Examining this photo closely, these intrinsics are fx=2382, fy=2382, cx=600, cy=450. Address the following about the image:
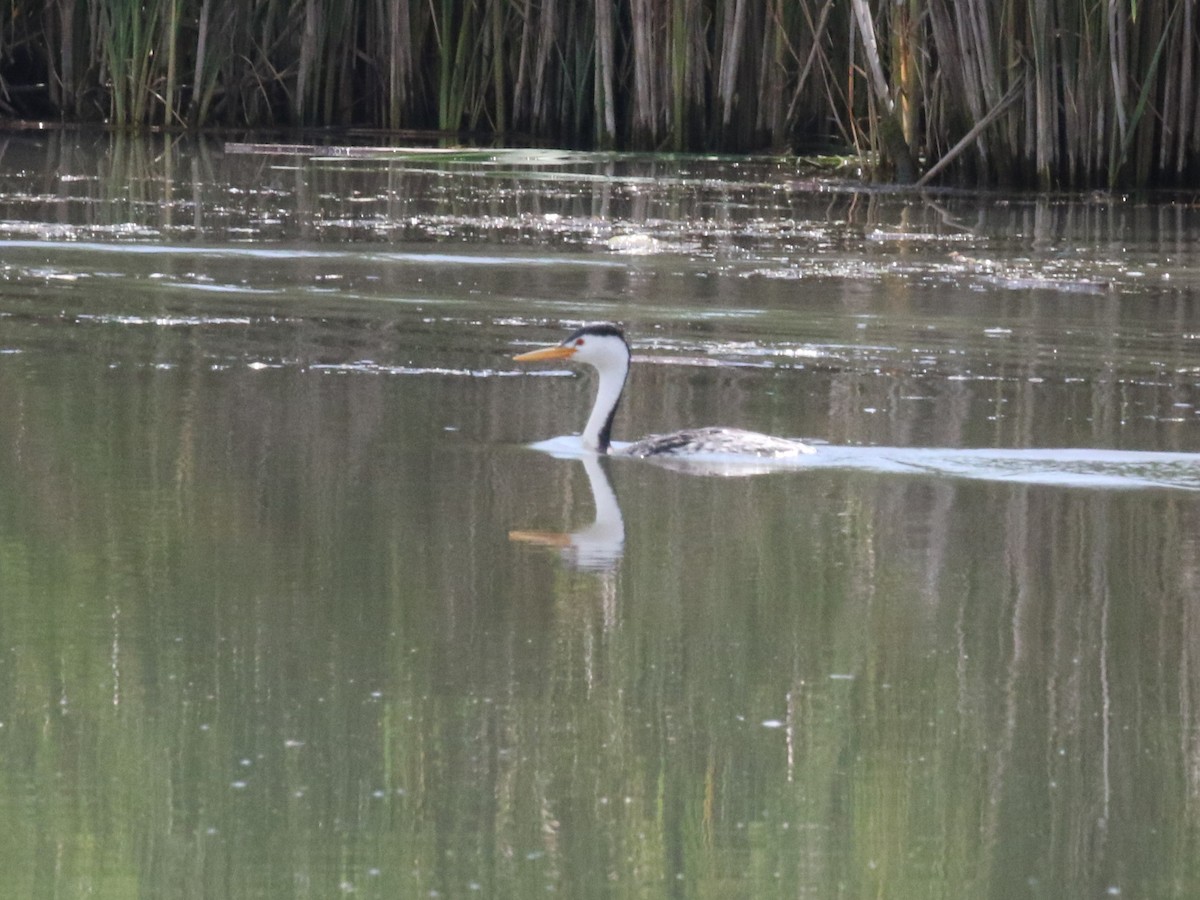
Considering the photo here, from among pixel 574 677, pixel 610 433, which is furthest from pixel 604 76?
pixel 574 677

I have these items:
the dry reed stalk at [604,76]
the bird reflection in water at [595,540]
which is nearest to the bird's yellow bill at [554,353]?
the bird reflection in water at [595,540]

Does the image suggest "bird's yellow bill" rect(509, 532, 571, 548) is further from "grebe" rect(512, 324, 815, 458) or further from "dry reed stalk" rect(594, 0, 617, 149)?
"dry reed stalk" rect(594, 0, 617, 149)

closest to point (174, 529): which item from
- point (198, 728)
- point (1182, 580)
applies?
point (198, 728)

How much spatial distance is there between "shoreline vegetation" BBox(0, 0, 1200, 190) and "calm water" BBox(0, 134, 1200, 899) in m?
5.22

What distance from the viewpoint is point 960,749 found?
4406 mm

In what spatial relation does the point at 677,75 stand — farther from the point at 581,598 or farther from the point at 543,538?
the point at 581,598

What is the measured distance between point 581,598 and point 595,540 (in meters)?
0.63

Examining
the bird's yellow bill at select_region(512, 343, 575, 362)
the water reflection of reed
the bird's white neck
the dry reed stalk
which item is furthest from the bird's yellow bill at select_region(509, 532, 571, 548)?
the dry reed stalk

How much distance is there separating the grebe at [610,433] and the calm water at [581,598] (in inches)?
5.4

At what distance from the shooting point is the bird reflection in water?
5.79 metres

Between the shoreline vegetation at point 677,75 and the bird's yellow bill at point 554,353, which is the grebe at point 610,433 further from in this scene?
the shoreline vegetation at point 677,75

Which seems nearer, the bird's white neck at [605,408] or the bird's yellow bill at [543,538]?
the bird's yellow bill at [543,538]

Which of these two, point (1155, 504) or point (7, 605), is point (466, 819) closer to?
point (7, 605)

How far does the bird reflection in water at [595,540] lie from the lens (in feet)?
19.0
